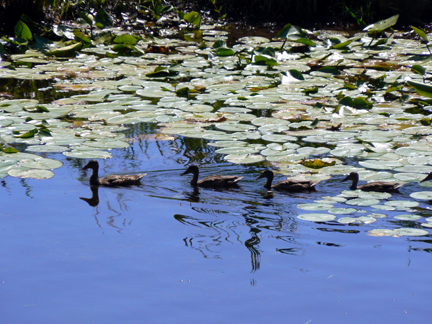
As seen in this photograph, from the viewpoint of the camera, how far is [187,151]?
6.04 metres

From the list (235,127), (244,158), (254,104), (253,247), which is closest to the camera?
(253,247)

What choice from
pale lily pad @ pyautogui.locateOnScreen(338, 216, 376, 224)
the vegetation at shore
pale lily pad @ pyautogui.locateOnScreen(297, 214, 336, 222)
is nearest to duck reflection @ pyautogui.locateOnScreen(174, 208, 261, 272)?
pale lily pad @ pyautogui.locateOnScreen(297, 214, 336, 222)

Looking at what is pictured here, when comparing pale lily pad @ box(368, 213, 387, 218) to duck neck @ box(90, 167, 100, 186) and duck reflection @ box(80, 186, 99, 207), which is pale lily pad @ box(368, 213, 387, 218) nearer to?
duck reflection @ box(80, 186, 99, 207)

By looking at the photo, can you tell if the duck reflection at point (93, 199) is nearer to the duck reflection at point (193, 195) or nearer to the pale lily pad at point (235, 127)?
the duck reflection at point (193, 195)

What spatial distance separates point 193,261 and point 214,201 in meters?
1.35

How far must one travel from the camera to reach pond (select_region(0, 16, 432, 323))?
313 cm

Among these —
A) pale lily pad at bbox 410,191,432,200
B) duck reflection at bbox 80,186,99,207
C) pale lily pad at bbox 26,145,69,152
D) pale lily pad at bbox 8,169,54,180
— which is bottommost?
duck reflection at bbox 80,186,99,207

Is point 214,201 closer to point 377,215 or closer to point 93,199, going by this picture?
point 93,199

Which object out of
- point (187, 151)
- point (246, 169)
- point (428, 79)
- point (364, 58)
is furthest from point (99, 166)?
point (364, 58)

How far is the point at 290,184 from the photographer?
5031mm

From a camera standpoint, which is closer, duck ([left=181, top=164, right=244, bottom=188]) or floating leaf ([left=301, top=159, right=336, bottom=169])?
duck ([left=181, top=164, right=244, bottom=188])

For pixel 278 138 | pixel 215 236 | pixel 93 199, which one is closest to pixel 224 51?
pixel 278 138

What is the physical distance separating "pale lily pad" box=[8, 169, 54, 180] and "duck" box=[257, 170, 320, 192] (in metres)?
2.08

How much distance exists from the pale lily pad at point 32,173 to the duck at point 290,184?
2.08 meters
